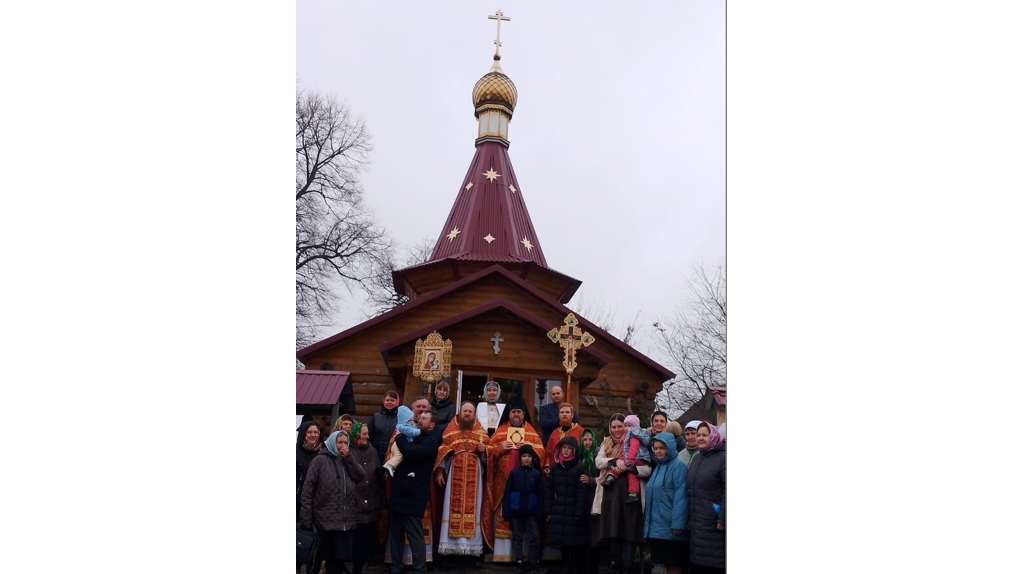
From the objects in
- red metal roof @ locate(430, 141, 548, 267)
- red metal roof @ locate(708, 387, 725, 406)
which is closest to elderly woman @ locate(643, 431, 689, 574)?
red metal roof @ locate(708, 387, 725, 406)

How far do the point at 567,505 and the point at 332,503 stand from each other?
189 centimetres

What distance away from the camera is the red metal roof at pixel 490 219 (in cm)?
1482

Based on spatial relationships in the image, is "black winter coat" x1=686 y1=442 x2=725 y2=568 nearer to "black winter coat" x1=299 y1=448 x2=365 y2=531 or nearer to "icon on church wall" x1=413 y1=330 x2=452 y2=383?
"black winter coat" x1=299 y1=448 x2=365 y2=531

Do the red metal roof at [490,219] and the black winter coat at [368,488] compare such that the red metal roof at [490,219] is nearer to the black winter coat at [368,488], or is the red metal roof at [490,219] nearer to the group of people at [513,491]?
the group of people at [513,491]

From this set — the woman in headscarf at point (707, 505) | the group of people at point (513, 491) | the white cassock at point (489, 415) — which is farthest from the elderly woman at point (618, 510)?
the white cassock at point (489, 415)

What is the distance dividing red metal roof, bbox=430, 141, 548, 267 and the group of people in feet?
21.7

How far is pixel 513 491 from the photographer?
7.75 m

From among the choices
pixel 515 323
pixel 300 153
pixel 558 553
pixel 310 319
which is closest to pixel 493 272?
pixel 515 323

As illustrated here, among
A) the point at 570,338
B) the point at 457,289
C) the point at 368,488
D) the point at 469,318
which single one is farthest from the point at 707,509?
the point at 457,289

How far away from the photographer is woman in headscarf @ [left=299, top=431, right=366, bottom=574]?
7.11 meters

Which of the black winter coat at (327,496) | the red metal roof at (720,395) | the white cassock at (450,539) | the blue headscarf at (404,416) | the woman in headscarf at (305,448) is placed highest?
the red metal roof at (720,395)

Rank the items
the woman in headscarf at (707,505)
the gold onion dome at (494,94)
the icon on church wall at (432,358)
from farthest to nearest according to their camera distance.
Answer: the gold onion dome at (494,94) → the icon on church wall at (432,358) → the woman in headscarf at (707,505)

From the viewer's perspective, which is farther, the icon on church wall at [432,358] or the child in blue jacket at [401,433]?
the icon on church wall at [432,358]

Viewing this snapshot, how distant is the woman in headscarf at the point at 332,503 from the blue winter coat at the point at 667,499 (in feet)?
7.64
